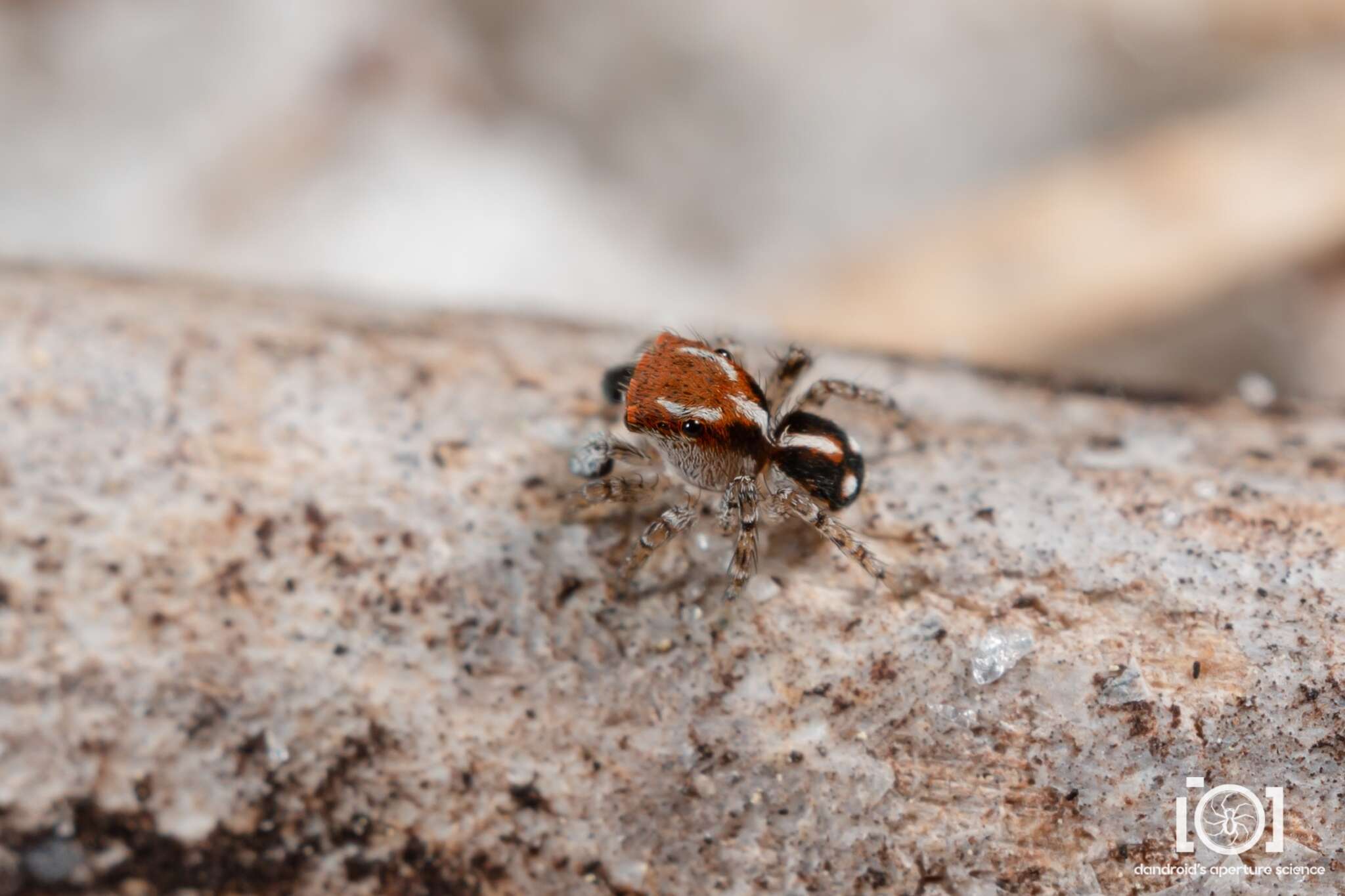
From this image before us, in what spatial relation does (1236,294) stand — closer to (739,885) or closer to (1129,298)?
(1129,298)

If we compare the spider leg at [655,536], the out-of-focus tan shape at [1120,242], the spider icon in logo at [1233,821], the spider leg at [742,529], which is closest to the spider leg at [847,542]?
the spider leg at [742,529]

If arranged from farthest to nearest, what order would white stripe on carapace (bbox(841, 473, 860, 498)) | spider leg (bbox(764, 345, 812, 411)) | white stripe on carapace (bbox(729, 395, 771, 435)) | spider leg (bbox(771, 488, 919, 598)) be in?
1. spider leg (bbox(764, 345, 812, 411))
2. white stripe on carapace (bbox(729, 395, 771, 435))
3. white stripe on carapace (bbox(841, 473, 860, 498))
4. spider leg (bbox(771, 488, 919, 598))

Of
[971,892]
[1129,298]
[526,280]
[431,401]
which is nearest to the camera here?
[971,892]

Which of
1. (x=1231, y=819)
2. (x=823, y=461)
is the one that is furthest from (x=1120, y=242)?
(x=1231, y=819)

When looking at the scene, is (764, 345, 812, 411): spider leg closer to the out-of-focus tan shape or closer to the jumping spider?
the jumping spider

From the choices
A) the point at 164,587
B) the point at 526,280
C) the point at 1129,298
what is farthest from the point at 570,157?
the point at 164,587

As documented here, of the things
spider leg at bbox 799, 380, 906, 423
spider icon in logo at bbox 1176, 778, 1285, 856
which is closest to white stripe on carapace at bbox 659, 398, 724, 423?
spider leg at bbox 799, 380, 906, 423
